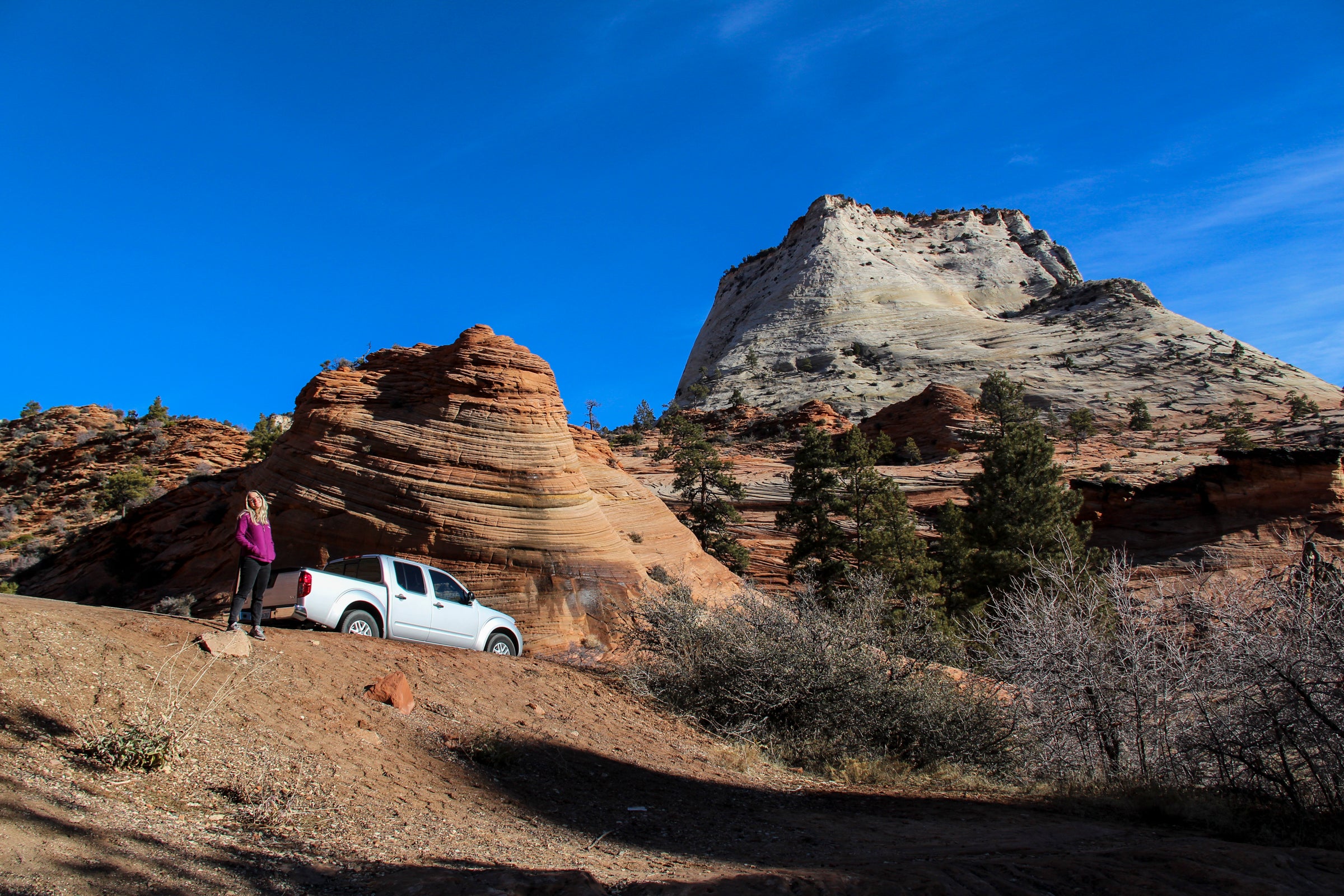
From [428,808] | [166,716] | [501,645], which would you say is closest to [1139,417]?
[501,645]

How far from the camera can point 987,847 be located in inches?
221

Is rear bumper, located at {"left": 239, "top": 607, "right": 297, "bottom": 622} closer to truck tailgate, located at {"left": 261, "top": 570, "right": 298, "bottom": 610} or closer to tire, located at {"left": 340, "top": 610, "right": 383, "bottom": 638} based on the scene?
truck tailgate, located at {"left": 261, "top": 570, "right": 298, "bottom": 610}

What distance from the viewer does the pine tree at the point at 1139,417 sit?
2331 inches

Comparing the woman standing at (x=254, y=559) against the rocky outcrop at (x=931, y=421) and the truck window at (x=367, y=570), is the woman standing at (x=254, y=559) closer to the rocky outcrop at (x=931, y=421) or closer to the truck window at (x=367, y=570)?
the truck window at (x=367, y=570)

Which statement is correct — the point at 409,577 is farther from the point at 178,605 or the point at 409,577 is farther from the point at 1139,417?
the point at 1139,417

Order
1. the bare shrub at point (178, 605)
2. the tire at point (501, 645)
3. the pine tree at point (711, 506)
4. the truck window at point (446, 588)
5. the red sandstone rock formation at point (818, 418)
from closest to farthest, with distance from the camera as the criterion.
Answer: the truck window at point (446, 588) < the tire at point (501, 645) < the bare shrub at point (178, 605) < the pine tree at point (711, 506) < the red sandstone rock formation at point (818, 418)

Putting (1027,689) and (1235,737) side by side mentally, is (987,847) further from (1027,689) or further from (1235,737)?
(1027,689)

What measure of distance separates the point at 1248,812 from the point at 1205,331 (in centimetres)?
9040

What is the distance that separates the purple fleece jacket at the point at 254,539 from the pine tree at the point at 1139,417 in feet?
215

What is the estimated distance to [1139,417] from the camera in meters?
59.6

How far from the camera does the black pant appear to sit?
757 cm

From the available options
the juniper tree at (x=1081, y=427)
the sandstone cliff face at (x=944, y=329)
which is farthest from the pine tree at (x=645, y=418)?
the juniper tree at (x=1081, y=427)

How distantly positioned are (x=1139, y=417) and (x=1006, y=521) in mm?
42362

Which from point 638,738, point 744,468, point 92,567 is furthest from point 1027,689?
point 744,468
